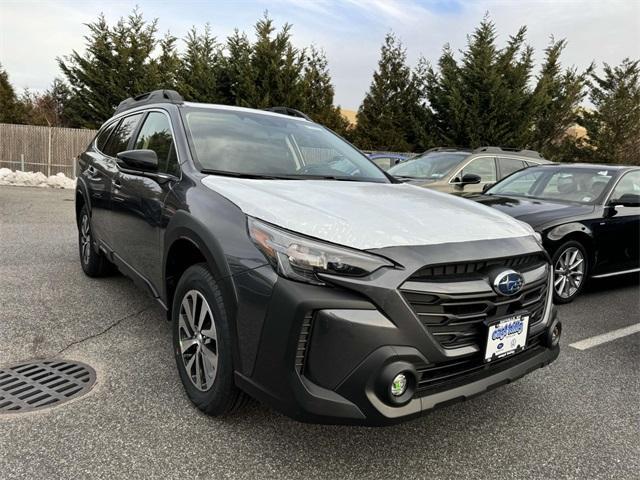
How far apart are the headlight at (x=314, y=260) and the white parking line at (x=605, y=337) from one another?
2731 millimetres

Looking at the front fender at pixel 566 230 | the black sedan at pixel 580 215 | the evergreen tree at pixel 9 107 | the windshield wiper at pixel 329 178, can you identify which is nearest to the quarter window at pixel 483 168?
the black sedan at pixel 580 215

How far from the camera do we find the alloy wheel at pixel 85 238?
16.6 ft

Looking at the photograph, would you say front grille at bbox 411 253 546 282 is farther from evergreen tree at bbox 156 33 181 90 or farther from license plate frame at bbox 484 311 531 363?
evergreen tree at bbox 156 33 181 90

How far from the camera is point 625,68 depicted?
27.4 m

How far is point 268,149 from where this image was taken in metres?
3.35

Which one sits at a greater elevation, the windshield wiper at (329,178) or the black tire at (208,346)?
the windshield wiper at (329,178)

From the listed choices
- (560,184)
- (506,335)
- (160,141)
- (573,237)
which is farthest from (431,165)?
(506,335)

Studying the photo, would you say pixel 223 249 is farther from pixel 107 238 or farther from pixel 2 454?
pixel 107 238

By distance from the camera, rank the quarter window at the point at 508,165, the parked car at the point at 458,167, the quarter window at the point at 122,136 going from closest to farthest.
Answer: the quarter window at the point at 122,136 < the parked car at the point at 458,167 < the quarter window at the point at 508,165

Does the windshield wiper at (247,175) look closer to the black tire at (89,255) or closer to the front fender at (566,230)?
the black tire at (89,255)

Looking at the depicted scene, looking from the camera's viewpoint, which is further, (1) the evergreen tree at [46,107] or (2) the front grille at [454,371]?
(1) the evergreen tree at [46,107]

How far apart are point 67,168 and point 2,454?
2010 cm

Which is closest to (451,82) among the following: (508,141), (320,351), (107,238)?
(508,141)

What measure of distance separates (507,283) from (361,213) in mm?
731
